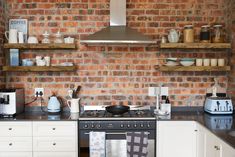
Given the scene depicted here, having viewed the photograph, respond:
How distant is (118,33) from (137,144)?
1.25 metres

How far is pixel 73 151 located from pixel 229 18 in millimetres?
2538

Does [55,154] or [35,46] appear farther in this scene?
[35,46]

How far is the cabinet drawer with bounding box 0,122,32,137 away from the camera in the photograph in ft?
8.77

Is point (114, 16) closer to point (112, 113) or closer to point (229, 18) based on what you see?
point (112, 113)

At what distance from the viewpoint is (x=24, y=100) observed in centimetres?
323

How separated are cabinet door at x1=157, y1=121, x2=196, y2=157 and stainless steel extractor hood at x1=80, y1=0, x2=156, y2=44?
3.13 feet

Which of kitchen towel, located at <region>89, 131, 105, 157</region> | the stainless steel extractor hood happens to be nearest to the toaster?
the stainless steel extractor hood

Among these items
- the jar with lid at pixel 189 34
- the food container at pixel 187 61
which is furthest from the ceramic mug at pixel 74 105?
the jar with lid at pixel 189 34

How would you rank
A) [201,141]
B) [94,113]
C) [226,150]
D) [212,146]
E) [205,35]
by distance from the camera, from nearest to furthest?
1. [226,150]
2. [212,146]
3. [201,141]
4. [94,113]
5. [205,35]

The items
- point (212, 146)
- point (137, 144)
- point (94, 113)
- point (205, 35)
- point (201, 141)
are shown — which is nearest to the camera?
point (212, 146)

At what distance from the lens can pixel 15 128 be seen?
8.78 feet

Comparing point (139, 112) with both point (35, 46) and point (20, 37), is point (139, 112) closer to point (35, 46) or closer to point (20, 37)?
point (35, 46)

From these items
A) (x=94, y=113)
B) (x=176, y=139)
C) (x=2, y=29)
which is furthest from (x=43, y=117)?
(x=176, y=139)

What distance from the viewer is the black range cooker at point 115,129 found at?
2.70 metres
